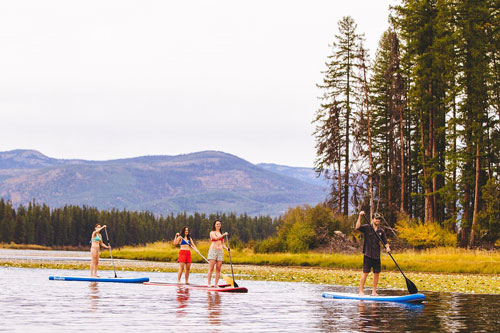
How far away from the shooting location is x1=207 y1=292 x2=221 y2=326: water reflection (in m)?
15.6

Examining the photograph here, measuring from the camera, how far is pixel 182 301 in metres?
20.3

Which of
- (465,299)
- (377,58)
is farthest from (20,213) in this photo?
(465,299)

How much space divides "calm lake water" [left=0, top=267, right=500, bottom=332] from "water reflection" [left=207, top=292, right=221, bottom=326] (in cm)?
2

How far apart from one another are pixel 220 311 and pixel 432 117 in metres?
44.3

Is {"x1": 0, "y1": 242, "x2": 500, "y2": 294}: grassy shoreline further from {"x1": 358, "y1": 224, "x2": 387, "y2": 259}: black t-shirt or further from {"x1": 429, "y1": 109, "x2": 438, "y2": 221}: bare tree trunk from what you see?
{"x1": 429, "y1": 109, "x2": 438, "y2": 221}: bare tree trunk

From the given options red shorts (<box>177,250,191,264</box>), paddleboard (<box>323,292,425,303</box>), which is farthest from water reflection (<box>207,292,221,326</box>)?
paddleboard (<box>323,292,425,303</box>)

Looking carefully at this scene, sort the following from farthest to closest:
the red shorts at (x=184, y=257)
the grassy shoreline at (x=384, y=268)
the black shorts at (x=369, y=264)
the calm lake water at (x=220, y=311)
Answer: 1. the grassy shoreline at (x=384, y=268)
2. the red shorts at (x=184, y=257)
3. the black shorts at (x=369, y=264)
4. the calm lake water at (x=220, y=311)

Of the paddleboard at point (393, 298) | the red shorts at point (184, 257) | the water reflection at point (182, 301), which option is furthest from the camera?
the red shorts at point (184, 257)

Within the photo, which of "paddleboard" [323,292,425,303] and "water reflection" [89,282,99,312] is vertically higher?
"paddleboard" [323,292,425,303]

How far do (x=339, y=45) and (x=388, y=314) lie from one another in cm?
5195

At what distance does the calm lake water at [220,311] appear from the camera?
14.6 metres

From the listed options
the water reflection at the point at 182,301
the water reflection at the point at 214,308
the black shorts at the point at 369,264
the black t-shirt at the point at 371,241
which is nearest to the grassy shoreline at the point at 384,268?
the black shorts at the point at 369,264

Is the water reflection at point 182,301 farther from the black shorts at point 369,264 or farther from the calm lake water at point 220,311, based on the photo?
the black shorts at point 369,264

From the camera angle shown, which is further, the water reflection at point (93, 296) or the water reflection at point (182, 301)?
the water reflection at point (93, 296)
